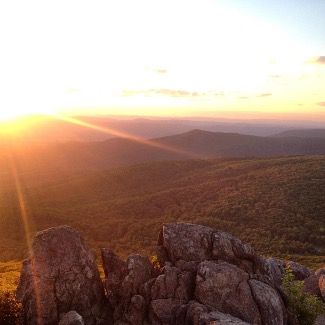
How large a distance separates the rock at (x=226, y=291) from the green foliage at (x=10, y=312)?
1104 centimetres

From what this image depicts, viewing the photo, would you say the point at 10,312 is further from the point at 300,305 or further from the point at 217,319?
the point at 300,305

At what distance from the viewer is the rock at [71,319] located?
882 inches

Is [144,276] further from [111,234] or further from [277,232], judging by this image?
[111,234]

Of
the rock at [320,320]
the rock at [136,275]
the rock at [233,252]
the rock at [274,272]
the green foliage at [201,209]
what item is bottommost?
the green foliage at [201,209]

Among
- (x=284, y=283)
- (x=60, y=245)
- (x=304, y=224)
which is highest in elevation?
(x=60, y=245)

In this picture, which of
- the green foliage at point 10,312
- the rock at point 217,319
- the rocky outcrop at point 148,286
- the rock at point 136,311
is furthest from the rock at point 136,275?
the green foliage at point 10,312

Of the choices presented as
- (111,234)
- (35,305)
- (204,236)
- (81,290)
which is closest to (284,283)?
(204,236)

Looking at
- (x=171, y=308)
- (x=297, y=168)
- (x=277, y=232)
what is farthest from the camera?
(x=297, y=168)

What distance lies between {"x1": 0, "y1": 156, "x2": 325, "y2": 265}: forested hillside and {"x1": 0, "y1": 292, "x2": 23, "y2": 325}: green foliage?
5952 centimetres

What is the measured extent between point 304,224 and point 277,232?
7340 millimetres

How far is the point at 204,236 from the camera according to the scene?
28359 millimetres

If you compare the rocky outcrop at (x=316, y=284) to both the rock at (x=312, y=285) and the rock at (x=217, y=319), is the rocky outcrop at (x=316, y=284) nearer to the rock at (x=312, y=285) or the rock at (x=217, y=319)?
the rock at (x=312, y=285)

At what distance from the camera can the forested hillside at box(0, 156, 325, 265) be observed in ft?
298

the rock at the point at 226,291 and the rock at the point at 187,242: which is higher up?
the rock at the point at 187,242
